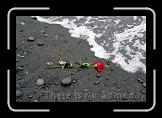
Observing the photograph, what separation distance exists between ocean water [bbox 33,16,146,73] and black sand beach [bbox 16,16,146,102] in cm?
22

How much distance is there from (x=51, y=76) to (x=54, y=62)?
0.36m

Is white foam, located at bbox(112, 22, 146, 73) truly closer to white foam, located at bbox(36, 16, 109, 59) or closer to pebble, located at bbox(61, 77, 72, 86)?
white foam, located at bbox(36, 16, 109, 59)

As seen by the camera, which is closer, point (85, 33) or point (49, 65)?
point (49, 65)

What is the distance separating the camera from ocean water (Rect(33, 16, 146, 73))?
6.01 meters

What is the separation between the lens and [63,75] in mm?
5430

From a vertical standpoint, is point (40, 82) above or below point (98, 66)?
below

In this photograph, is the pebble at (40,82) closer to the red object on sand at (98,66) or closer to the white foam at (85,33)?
the red object on sand at (98,66)

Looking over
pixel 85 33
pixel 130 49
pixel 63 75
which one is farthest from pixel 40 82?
pixel 130 49

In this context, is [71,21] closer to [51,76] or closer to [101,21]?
[101,21]

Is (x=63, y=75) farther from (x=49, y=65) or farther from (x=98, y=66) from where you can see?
(x=98, y=66)

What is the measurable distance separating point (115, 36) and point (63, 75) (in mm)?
1765

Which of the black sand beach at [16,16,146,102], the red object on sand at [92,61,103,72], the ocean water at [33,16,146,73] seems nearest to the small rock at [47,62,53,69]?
the black sand beach at [16,16,146,102]
